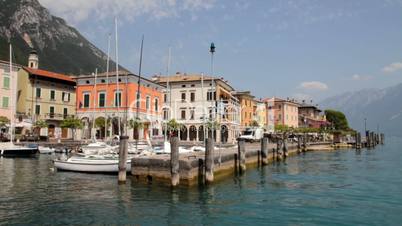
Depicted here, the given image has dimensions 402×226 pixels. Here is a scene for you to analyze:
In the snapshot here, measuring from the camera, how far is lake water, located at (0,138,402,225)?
1457 centimetres

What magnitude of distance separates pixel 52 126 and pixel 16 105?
621 cm

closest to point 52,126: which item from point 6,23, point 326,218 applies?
point 326,218

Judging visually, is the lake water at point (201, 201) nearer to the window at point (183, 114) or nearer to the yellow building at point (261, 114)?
the window at point (183, 114)

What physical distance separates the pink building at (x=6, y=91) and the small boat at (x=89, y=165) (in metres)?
30.4

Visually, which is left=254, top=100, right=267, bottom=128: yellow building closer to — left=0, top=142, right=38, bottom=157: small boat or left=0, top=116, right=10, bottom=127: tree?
left=0, top=116, right=10, bottom=127: tree

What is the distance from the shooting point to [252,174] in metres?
28.3

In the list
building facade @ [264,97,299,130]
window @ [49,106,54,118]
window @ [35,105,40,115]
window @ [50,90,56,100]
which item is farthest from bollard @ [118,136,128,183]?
building facade @ [264,97,299,130]

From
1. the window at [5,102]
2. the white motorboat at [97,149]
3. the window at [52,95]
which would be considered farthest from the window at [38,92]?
the white motorboat at [97,149]

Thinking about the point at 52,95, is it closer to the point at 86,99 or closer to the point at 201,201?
the point at 86,99

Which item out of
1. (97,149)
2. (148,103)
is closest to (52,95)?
(148,103)

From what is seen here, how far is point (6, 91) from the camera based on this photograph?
54.8m

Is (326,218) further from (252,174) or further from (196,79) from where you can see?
(196,79)

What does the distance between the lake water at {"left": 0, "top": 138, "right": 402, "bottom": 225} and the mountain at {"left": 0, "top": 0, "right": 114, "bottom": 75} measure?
126614 millimetres

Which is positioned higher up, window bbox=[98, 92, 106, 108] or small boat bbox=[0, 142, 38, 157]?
window bbox=[98, 92, 106, 108]
